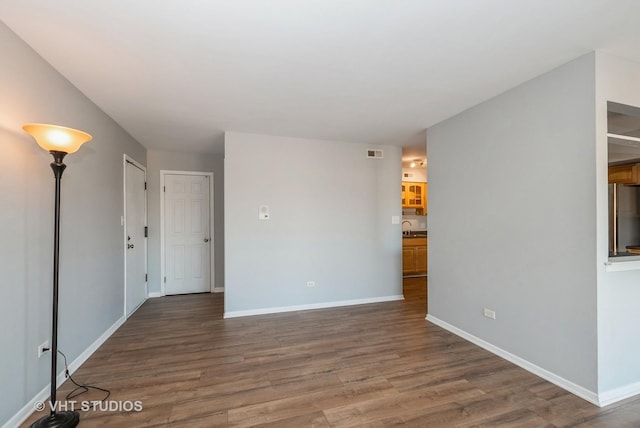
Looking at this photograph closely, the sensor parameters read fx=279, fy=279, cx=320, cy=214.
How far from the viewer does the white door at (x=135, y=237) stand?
384 centimetres

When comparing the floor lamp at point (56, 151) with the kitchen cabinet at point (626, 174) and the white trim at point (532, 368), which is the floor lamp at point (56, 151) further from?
the kitchen cabinet at point (626, 174)

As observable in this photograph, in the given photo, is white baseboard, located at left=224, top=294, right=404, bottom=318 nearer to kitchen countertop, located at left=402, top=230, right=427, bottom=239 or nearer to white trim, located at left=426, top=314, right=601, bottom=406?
white trim, located at left=426, top=314, right=601, bottom=406

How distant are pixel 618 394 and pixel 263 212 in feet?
12.5

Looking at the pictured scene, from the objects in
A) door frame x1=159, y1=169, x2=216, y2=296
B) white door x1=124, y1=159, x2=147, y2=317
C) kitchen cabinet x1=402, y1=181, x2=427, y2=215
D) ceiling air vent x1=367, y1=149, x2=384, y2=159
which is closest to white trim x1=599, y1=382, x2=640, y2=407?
ceiling air vent x1=367, y1=149, x2=384, y2=159

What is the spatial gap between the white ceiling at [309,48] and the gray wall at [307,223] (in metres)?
1.06

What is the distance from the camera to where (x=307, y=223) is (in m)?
4.19

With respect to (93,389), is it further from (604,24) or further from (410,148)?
(410,148)

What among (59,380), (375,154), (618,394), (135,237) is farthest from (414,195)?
(59,380)

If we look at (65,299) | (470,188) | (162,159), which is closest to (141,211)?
(162,159)

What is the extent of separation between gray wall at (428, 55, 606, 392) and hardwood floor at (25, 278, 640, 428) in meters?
0.36

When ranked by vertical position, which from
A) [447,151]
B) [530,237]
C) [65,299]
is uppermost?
[447,151]

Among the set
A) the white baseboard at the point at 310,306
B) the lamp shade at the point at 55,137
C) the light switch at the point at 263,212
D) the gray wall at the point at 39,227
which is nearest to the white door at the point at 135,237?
the gray wall at the point at 39,227

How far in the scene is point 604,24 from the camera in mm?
1729

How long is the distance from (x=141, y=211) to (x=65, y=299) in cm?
236
